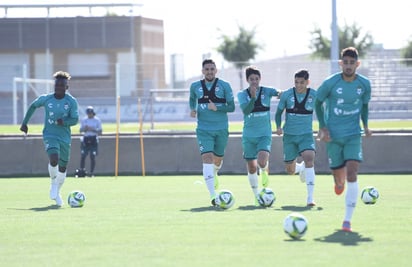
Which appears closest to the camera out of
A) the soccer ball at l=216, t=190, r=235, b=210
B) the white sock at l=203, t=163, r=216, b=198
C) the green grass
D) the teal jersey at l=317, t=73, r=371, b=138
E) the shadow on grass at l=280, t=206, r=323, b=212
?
the teal jersey at l=317, t=73, r=371, b=138

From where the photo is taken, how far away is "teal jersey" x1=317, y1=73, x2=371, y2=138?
40.5ft

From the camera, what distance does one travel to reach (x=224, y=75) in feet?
104

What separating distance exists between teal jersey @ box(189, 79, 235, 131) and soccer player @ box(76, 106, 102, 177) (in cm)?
1074

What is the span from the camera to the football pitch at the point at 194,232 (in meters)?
9.84

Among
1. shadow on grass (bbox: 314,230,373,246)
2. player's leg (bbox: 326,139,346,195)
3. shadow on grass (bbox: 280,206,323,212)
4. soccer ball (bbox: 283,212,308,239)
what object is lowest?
shadow on grass (bbox: 280,206,323,212)

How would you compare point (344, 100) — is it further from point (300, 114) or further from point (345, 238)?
point (300, 114)

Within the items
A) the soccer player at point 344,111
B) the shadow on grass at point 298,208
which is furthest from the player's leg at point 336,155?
the shadow on grass at point 298,208

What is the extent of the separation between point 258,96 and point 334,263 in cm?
711

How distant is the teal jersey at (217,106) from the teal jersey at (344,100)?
12.4ft

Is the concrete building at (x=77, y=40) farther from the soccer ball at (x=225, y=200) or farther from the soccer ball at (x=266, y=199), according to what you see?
the soccer ball at (x=225, y=200)

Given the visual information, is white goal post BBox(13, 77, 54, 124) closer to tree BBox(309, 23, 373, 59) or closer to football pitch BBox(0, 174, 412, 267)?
football pitch BBox(0, 174, 412, 267)

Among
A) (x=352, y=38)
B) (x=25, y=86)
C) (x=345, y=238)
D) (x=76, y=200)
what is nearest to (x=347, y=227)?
(x=345, y=238)

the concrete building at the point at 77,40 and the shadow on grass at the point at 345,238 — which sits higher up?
the concrete building at the point at 77,40

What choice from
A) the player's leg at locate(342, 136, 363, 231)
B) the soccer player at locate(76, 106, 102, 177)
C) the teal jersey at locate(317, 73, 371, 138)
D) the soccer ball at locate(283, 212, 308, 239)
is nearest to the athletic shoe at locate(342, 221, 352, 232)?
the player's leg at locate(342, 136, 363, 231)
